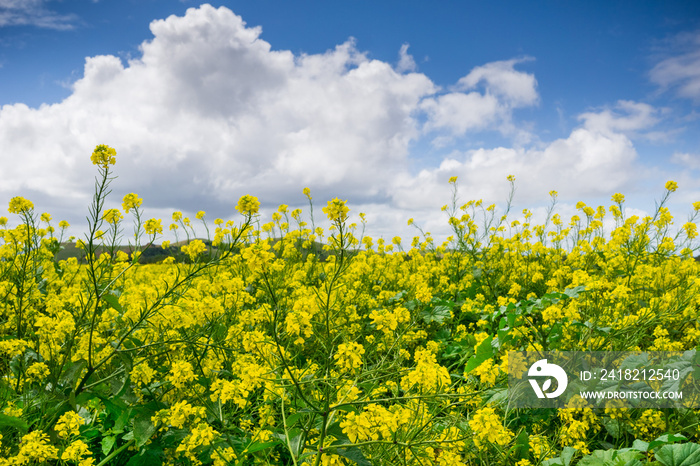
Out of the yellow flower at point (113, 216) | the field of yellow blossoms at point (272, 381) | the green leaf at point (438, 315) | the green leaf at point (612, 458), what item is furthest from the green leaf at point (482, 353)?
the yellow flower at point (113, 216)

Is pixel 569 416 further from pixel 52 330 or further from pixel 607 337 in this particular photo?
pixel 52 330

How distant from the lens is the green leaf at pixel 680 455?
6.39ft

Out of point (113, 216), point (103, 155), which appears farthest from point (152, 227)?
point (103, 155)

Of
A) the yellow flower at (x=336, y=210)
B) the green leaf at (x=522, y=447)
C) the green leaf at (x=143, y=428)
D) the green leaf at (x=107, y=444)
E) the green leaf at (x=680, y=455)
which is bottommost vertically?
the green leaf at (x=522, y=447)

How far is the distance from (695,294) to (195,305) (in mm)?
4052

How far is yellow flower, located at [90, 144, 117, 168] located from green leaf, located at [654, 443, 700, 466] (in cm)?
317

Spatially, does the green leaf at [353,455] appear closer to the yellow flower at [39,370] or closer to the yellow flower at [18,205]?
the yellow flower at [39,370]

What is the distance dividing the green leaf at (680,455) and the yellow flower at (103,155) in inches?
125

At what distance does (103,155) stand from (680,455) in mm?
3277

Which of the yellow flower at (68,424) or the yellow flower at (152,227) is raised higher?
the yellow flower at (152,227)

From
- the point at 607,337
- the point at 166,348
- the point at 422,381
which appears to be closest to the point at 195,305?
the point at 166,348

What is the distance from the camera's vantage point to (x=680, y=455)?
6.52 ft

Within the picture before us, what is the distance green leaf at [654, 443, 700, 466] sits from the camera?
1947 mm

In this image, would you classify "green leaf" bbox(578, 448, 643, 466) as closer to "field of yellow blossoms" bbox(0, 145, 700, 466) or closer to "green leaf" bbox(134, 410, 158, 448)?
"field of yellow blossoms" bbox(0, 145, 700, 466)
